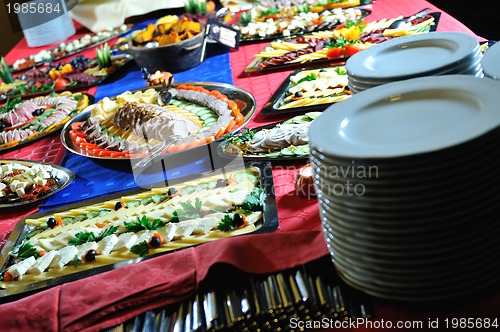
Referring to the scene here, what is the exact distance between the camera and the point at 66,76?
9.66 ft

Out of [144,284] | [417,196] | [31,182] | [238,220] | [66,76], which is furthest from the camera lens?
[66,76]

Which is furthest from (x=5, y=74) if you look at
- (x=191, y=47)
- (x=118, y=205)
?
(x=118, y=205)

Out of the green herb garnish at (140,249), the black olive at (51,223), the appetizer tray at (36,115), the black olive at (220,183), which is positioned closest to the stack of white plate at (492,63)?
the black olive at (220,183)

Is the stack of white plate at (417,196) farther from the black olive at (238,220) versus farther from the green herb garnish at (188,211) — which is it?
the green herb garnish at (188,211)

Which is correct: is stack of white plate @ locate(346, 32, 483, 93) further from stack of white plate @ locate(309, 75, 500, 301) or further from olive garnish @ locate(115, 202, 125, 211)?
olive garnish @ locate(115, 202, 125, 211)

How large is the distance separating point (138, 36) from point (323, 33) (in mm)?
816

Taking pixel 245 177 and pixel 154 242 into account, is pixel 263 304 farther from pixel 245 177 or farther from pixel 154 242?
pixel 245 177

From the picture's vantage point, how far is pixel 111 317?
3.51ft

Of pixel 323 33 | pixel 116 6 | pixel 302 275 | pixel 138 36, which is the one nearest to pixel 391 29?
pixel 323 33

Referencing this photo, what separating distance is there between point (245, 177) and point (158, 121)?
0.54m

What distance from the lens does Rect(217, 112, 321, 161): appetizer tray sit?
Result: 5.17ft

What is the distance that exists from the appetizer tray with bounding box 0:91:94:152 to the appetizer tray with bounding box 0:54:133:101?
10 cm

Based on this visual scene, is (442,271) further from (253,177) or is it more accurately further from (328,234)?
(253,177)

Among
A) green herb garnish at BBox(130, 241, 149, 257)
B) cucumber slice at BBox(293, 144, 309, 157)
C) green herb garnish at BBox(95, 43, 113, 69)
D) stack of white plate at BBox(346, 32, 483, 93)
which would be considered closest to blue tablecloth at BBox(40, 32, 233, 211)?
cucumber slice at BBox(293, 144, 309, 157)
